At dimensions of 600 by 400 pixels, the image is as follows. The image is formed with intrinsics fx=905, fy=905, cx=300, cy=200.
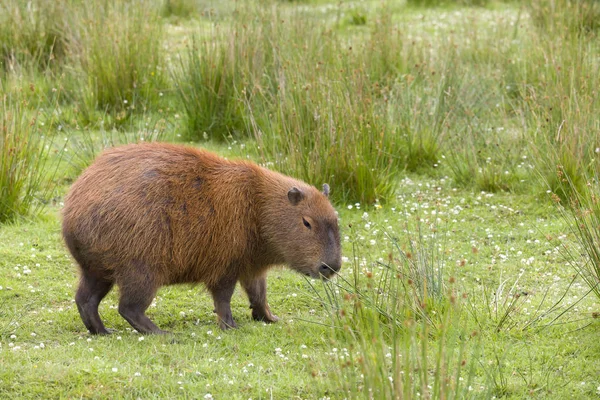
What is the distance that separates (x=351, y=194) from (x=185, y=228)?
2809 millimetres

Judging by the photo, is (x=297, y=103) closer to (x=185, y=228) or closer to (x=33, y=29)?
(x=185, y=228)

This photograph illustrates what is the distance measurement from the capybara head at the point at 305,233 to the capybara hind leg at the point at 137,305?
94cm

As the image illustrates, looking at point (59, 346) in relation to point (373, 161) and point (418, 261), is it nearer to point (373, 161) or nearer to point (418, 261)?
point (418, 261)

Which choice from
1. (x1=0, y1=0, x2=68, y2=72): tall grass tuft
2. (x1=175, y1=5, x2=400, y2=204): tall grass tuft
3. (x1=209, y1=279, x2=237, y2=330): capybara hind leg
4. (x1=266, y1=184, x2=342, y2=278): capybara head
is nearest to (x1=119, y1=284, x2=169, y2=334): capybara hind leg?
(x1=209, y1=279, x2=237, y2=330): capybara hind leg

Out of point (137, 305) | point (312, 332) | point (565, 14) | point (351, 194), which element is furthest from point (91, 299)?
point (565, 14)

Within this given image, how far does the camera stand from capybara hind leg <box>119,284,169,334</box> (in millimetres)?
5523

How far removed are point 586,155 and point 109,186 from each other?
448 cm

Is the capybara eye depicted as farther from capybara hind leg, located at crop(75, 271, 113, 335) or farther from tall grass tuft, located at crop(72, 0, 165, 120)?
tall grass tuft, located at crop(72, 0, 165, 120)

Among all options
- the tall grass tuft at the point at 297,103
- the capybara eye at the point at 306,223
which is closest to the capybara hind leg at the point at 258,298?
the capybara eye at the point at 306,223

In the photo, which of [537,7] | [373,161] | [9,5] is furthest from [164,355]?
[537,7]

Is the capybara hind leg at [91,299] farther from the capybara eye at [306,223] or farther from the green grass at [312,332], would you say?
the capybara eye at [306,223]

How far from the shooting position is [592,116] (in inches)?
324

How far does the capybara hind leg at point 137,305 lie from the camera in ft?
18.1

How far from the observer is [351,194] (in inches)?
324
